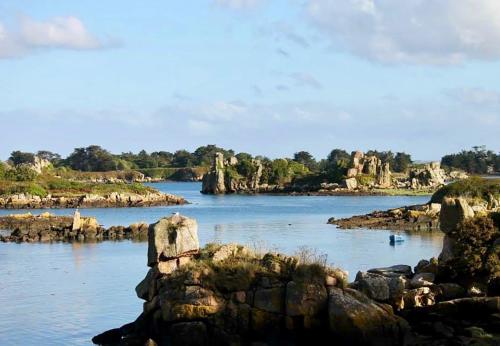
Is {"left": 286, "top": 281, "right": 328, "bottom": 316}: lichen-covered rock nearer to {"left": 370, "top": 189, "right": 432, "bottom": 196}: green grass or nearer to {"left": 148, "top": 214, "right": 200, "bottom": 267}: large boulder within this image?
{"left": 148, "top": 214, "right": 200, "bottom": 267}: large boulder

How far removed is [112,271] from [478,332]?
25.7 m

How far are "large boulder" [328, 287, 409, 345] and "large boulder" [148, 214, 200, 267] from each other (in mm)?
5364

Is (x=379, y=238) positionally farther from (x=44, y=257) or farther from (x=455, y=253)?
(x=455, y=253)

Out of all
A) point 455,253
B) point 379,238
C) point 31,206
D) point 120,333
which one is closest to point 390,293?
point 455,253

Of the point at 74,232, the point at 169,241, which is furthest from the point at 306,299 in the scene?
the point at 74,232

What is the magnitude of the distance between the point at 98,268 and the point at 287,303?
24.3m

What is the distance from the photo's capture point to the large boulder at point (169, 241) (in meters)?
26.9

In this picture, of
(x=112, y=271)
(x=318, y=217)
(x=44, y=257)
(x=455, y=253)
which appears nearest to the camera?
(x=455, y=253)

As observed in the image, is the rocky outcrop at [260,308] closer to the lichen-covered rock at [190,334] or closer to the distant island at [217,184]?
the lichen-covered rock at [190,334]

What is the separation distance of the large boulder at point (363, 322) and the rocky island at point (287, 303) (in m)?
0.03

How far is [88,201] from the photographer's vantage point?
12350 cm

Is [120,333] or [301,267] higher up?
[301,267]

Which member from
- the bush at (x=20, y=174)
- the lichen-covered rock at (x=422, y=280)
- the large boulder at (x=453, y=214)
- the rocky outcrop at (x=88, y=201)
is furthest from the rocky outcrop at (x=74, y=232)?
the bush at (x=20, y=174)

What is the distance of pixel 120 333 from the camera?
27.1 metres
